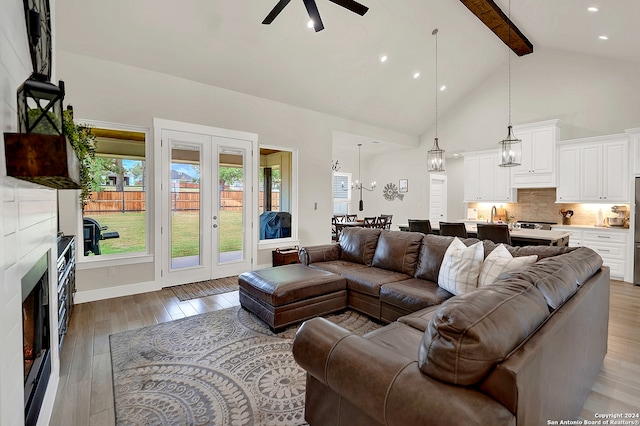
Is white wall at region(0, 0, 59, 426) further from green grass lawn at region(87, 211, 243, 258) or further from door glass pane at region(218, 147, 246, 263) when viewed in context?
door glass pane at region(218, 147, 246, 263)

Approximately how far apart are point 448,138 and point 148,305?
7.50 m

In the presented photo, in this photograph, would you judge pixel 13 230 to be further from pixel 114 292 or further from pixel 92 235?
pixel 114 292

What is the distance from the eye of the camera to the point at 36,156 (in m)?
1.15

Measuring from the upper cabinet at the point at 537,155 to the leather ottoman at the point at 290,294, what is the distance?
5.06 m

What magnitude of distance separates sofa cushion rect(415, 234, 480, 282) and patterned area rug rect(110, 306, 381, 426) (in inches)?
30.0

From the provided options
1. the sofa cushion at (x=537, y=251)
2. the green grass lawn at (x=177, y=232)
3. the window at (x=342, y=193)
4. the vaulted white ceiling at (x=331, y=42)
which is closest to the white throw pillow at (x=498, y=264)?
the sofa cushion at (x=537, y=251)

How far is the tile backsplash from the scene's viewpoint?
19.3 ft

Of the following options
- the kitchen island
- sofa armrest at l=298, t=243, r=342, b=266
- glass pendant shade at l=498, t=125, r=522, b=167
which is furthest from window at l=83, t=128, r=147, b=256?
the kitchen island

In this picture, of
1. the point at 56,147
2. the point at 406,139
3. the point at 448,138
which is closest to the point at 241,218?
the point at 56,147

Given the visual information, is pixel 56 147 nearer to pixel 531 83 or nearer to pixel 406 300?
pixel 406 300

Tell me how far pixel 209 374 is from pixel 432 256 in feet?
7.77

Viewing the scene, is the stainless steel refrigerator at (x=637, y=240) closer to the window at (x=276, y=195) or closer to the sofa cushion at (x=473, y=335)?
the sofa cushion at (x=473, y=335)

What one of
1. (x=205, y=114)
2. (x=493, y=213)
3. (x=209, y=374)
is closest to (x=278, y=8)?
(x=205, y=114)

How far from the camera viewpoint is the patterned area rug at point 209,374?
77.4 inches
